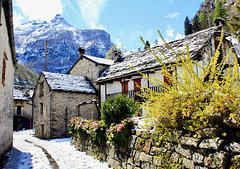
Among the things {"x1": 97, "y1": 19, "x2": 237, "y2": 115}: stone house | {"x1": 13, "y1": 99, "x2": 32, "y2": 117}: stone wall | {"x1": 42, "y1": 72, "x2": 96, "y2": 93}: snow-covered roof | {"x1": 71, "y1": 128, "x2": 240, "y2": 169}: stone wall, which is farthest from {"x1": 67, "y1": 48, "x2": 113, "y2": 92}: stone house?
{"x1": 71, "y1": 128, "x2": 240, "y2": 169}: stone wall

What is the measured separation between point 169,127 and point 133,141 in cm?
153

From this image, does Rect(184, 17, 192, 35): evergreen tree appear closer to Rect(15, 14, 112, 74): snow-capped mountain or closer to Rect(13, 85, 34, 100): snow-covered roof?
Rect(13, 85, 34, 100): snow-covered roof

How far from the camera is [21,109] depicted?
2658 cm

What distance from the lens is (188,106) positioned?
361 cm

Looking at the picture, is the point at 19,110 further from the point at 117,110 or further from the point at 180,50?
the point at 180,50

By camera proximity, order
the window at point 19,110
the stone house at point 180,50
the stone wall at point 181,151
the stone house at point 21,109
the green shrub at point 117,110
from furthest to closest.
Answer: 1. the window at point 19,110
2. the stone house at point 21,109
3. the stone house at point 180,50
4. the green shrub at point 117,110
5. the stone wall at point 181,151

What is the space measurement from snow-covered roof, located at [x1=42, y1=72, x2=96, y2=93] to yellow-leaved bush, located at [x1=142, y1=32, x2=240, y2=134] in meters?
12.8

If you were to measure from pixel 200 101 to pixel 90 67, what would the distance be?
53.5 feet

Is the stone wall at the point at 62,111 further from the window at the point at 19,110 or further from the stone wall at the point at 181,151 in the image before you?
the window at the point at 19,110

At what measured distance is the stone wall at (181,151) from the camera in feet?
9.78

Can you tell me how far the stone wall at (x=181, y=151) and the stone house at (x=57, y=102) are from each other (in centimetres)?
941

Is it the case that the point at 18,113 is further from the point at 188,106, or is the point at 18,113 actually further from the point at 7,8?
the point at 188,106

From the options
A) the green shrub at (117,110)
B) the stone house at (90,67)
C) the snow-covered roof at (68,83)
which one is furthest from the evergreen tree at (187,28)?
the green shrub at (117,110)

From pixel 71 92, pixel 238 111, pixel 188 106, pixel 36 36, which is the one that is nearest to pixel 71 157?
pixel 188 106
